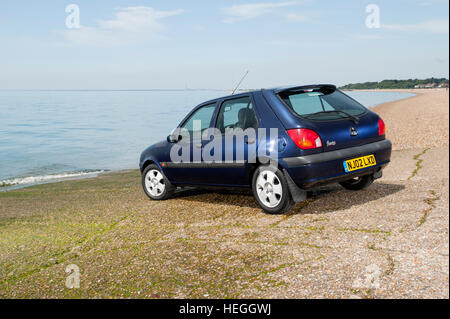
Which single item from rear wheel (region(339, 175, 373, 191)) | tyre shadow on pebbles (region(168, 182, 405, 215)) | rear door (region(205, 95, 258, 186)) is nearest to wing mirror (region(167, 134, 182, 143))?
rear door (region(205, 95, 258, 186))

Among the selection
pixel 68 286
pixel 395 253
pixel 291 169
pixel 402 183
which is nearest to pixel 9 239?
pixel 68 286

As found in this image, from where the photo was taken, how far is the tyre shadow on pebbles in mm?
5793

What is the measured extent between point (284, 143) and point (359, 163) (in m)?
1.03

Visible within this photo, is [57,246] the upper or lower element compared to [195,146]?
lower

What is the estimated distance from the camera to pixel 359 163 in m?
5.53

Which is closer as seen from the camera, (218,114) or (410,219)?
(410,219)

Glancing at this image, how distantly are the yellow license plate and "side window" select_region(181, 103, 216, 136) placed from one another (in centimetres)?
210

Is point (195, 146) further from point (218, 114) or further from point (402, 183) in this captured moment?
point (402, 183)

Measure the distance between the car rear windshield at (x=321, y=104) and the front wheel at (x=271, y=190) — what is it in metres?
0.80

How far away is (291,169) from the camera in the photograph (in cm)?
522

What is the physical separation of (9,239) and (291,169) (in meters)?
3.57

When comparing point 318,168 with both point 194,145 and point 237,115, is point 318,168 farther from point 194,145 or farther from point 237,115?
point 194,145

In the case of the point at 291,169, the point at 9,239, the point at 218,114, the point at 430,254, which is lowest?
the point at 9,239
